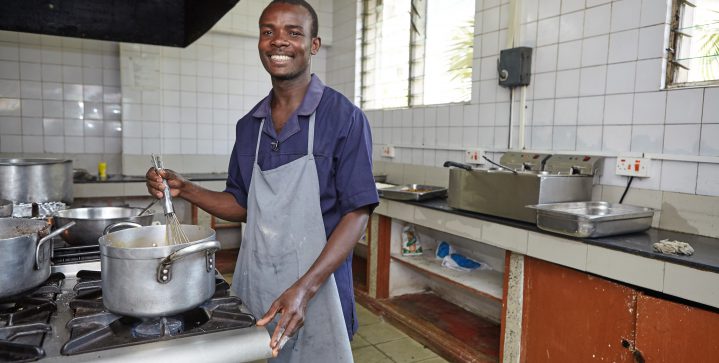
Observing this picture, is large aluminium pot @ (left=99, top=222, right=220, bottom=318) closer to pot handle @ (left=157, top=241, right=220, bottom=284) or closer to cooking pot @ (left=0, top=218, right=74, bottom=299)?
pot handle @ (left=157, top=241, right=220, bottom=284)

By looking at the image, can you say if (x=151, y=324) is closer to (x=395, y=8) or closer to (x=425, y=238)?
(x=425, y=238)

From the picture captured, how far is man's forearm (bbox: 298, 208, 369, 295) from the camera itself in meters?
1.11

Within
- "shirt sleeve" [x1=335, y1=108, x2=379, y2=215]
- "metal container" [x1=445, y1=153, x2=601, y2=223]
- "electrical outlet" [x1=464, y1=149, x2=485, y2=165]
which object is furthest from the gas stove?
"electrical outlet" [x1=464, y1=149, x2=485, y2=165]

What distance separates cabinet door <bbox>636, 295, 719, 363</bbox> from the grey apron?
120cm

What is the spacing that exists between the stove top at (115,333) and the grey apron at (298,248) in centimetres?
21

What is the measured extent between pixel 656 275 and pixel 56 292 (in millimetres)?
1882

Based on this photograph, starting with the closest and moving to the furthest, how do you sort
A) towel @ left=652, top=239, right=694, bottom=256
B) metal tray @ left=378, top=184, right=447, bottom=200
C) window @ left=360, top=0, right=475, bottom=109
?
towel @ left=652, top=239, right=694, bottom=256, metal tray @ left=378, top=184, right=447, bottom=200, window @ left=360, top=0, right=475, bottom=109

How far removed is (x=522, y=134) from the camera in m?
2.96

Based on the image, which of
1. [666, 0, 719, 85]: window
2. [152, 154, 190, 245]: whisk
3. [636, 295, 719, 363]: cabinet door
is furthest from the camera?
[666, 0, 719, 85]: window

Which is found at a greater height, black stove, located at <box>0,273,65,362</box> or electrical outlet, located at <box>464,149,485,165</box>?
electrical outlet, located at <box>464,149,485,165</box>

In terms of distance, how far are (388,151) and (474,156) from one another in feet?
3.57

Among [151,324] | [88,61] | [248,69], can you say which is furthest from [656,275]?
[88,61]

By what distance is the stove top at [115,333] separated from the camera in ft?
2.65

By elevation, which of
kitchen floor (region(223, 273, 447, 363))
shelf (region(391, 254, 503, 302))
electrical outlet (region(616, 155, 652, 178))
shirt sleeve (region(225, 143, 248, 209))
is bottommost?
kitchen floor (region(223, 273, 447, 363))
